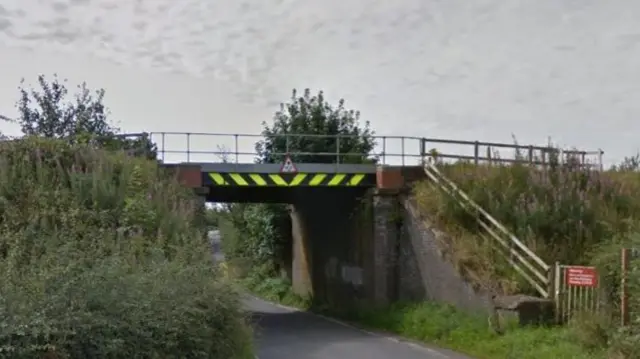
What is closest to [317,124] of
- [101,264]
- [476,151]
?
[476,151]

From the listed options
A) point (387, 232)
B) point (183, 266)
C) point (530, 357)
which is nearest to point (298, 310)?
point (387, 232)

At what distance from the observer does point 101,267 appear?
8422 mm

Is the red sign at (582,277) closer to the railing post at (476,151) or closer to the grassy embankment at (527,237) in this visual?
the grassy embankment at (527,237)

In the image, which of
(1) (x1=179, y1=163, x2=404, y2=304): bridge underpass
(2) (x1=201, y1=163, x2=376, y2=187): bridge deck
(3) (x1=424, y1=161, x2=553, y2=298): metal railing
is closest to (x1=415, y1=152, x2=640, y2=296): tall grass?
(3) (x1=424, y1=161, x2=553, y2=298): metal railing

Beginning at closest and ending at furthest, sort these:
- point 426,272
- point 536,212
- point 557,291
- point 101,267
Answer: point 101,267 → point 557,291 → point 536,212 → point 426,272

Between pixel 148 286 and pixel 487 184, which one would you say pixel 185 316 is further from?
pixel 487 184

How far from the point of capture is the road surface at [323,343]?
1409 cm

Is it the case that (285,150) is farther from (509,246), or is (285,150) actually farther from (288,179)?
(509,246)

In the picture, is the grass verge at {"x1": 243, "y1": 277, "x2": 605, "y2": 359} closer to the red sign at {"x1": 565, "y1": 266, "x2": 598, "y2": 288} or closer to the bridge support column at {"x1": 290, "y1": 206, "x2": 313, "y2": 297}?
the red sign at {"x1": 565, "y1": 266, "x2": 598, "y2": 288}

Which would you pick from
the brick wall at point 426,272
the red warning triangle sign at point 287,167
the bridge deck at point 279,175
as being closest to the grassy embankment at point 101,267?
the bridge deck at point 279,175

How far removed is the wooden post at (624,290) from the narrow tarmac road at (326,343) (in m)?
3.18

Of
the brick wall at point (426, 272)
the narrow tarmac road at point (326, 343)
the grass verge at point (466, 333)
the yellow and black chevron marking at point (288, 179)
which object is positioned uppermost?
the yellow and black chevron marking at point (288, 179)

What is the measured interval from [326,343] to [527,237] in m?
4.97

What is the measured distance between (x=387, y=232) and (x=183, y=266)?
38.8ft
